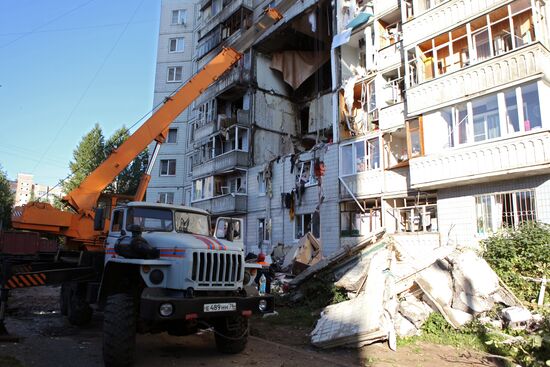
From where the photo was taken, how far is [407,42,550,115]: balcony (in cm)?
1288

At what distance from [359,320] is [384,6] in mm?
17547

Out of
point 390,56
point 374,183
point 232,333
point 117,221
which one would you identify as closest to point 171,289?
point 232,333

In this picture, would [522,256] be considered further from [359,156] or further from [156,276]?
[156,276]

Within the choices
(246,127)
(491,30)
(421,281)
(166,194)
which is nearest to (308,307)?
(421,281)

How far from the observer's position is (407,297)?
961cm

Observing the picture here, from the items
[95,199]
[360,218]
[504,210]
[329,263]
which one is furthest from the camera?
[360,218]

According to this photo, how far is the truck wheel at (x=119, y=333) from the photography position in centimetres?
588

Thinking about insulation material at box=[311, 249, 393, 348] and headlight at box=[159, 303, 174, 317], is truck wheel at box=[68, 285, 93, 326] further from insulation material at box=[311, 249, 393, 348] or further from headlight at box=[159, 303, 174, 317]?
insulation material at box=[311, 249, 393, 348]

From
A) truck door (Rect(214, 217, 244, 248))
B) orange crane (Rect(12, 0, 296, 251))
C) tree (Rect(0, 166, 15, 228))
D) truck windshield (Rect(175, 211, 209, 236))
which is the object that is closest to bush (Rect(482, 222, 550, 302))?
truck door (Rect(214, 217, 244, 248))

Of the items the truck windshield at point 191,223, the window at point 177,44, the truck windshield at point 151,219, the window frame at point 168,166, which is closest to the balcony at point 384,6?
the truck windshield at point 191,223

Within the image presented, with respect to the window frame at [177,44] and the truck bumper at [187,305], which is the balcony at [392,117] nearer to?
the truck bumper at [187,305]

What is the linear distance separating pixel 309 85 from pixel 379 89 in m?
11.4

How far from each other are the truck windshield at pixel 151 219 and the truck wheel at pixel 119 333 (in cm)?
185

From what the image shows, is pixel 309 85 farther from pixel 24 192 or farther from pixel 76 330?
pixel 24 192
